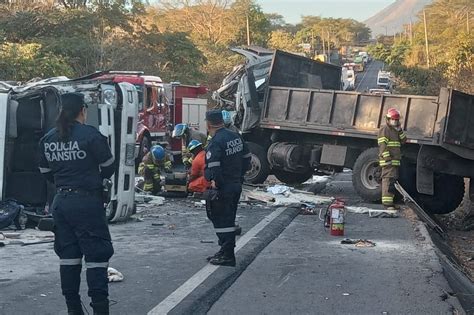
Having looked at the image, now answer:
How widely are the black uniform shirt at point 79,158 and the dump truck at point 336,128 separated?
853 cm

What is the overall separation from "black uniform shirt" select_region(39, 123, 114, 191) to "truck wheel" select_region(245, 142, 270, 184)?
10.7m

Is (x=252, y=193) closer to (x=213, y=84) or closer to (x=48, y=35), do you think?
(x=48, y=35)

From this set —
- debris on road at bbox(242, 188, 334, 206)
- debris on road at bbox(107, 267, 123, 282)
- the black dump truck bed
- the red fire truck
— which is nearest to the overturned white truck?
debris on road at bbox(107, 267, 123, 282)

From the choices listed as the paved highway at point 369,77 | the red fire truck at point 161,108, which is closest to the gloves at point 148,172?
the red fire truck at point 161,108

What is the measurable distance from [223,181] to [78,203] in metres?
2.42

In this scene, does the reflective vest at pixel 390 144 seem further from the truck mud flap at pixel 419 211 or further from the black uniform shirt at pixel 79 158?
the black uniform shirt at pixel 79 158

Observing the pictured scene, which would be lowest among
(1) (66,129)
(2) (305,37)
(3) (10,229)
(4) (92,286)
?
(3) (10,229)

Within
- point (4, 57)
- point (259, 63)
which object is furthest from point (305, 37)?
point (259, 63)

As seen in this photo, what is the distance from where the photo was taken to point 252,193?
14156 mm

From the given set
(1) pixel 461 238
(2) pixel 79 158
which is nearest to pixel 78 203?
(2) pixel 79 158

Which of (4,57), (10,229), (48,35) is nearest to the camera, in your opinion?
(10,229)

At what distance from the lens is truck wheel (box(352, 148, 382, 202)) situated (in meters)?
14.2

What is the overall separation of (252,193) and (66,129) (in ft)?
28.4

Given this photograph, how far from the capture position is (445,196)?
14.3 m
